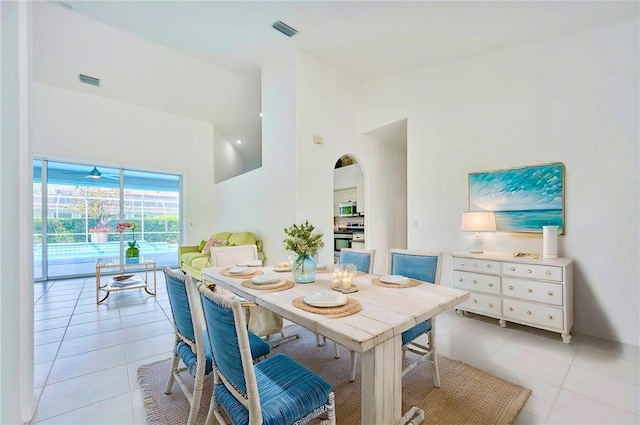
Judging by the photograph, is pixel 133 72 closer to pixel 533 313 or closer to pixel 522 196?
pixel 522 196

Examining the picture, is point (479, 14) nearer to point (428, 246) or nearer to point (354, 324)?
point (428, 246)

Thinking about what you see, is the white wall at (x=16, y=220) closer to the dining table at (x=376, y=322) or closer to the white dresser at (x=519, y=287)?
the dining table at (x=376, y=322)

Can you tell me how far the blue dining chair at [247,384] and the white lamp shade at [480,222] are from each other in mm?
2775

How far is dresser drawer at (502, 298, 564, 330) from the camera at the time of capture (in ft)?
8.63

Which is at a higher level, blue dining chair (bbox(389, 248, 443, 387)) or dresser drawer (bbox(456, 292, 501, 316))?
blue dining chair (bbox(389, 248, 443, 387))

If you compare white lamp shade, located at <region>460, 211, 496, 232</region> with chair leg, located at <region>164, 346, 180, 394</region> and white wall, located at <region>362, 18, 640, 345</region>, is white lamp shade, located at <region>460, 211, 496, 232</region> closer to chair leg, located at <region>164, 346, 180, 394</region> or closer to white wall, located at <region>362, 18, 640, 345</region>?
white wall, located at <region>362, 18, 640, 345</region>

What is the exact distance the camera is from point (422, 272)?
7.34 ft

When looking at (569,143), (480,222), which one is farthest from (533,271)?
(569,143)

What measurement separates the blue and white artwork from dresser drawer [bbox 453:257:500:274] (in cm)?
54

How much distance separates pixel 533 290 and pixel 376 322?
242 cm

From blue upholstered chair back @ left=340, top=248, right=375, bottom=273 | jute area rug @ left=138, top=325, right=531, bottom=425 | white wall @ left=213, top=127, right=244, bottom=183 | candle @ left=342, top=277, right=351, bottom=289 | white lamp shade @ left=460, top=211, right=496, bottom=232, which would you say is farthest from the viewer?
white wall @ left=213, top=127, right=244, bottom=183

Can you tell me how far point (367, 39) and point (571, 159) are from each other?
107 inches

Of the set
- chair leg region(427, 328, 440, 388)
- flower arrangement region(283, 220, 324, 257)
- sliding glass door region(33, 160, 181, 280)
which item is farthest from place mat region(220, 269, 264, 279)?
sliding glass door region(33, 160, 181, 280)

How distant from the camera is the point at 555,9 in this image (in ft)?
8.53
